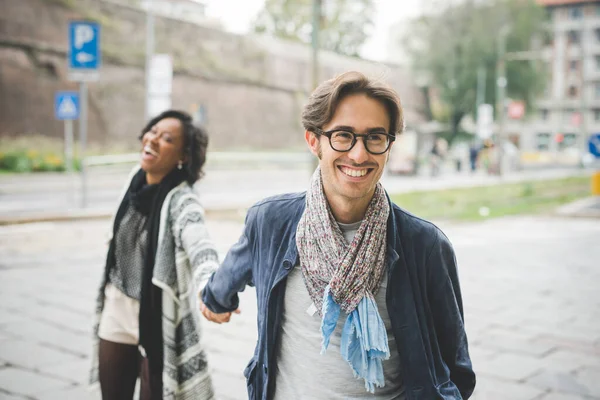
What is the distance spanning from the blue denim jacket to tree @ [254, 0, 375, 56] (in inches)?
2127

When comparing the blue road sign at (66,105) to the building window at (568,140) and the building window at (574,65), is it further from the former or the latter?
the building window at (574,65)

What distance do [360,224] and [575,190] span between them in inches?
895

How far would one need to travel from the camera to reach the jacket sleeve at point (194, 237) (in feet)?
9.32

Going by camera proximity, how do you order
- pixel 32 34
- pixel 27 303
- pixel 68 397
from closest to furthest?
1. pixel 68 397
2. pixel 27 303
3. pixel 32 34

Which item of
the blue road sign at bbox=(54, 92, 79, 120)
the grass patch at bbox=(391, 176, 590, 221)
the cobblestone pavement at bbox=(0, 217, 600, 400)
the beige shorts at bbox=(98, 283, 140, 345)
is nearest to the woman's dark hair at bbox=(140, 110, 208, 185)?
the beige shorts at bbox=(98, 283, 140, 345)

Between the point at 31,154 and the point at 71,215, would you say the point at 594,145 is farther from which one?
the point at 31,154

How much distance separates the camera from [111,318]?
3.09 m

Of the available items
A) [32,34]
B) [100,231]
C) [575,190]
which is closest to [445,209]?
[100,231]

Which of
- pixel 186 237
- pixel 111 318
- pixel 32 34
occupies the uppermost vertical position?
pixel 32 34

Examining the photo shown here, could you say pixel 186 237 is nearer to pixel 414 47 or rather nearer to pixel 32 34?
pixel 32 34

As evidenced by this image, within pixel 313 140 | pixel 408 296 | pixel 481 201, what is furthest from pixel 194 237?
pixel 481 201

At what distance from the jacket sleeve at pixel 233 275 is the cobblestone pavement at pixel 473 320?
1817 millimetres

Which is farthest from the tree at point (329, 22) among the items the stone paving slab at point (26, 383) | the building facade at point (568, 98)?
the stone paving slab at point (26, 383)

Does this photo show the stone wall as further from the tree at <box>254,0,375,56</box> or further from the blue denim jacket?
the blue denim jacket
